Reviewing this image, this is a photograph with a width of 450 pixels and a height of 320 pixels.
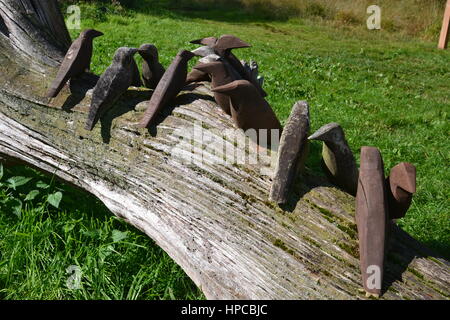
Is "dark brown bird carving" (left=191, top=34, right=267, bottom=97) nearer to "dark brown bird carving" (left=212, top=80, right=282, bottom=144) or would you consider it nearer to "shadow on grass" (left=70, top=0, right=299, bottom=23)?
"dark brown bird carving" (left=212, top=80, right=282, bottom=144)

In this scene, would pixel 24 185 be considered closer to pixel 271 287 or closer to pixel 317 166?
pixel 271 287

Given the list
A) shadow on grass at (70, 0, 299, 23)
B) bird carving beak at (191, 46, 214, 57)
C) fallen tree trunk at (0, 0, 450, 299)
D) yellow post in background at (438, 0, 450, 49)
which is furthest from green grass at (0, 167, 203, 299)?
shadow on grass at (70, 0, 299, 23)

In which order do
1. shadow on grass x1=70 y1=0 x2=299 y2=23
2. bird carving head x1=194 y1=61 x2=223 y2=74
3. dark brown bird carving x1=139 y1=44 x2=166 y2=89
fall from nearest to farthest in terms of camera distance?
1. bird carving head x1=194 y1=61 x2=223 y2=74
2. dark brown bird carving x1=139 y1=44 x2=166 y2=89
3. shadow on grass x1=70 y1=0 x2=299 y2=23

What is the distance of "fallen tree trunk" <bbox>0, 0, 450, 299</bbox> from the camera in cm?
191

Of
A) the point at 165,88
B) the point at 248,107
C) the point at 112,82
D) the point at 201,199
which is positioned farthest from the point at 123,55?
the point at 201,199

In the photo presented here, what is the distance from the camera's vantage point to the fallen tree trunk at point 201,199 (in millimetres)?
1910

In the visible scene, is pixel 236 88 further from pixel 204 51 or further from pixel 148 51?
pixel 148 51

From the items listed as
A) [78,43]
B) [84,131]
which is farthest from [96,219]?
[78,43]

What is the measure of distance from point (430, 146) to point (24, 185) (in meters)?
3.90

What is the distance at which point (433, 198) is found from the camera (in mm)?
3756

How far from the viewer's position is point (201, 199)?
223cm

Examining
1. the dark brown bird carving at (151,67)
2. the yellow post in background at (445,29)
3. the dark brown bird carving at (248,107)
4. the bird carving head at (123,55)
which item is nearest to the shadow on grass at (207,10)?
the yellow post in background at (445,29)

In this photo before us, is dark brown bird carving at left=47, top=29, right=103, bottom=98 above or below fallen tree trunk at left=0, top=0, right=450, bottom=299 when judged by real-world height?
above

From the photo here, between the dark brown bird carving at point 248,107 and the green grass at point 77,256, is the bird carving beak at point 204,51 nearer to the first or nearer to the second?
the dark brown bird carving at point 248,107
